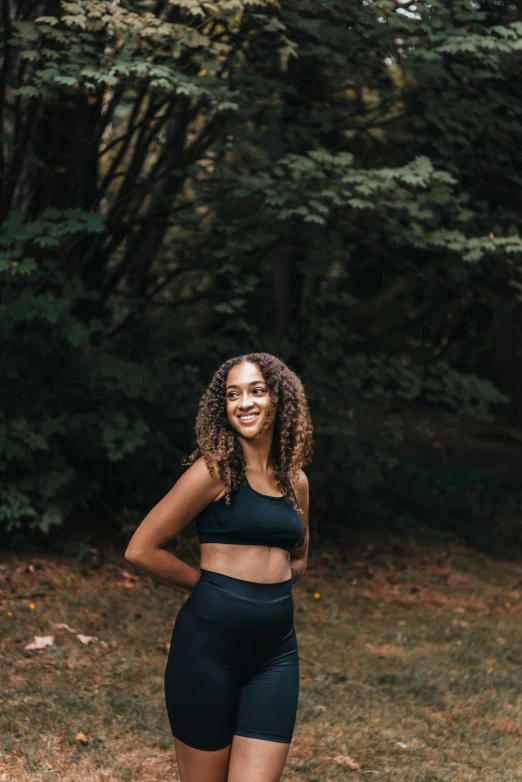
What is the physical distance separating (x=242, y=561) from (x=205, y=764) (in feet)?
2.11

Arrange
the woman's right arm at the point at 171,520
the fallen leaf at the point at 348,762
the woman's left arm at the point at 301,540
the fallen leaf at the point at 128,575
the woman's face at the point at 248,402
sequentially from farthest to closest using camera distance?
the fallen leaf at the point at 128,575 < the fallen leaf at the point at 348,762 < the woman's left arm at the point at 301,540 < the woman's face at the point at 248,402 < the woman's right arm at the point at 171,520

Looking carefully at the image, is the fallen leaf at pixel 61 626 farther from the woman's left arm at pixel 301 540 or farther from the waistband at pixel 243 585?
the waistband at pixel 243 585

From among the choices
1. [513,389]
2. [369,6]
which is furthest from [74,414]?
[513,389]

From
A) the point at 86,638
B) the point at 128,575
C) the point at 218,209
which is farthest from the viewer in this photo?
the point at 218,209

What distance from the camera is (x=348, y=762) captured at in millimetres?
4895

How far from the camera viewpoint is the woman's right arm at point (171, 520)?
117 inches

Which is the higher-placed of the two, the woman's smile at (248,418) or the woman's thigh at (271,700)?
the woman's smile at (248,418)

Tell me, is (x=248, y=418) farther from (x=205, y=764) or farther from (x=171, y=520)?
(x=205, y=764)

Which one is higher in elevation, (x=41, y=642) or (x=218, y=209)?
(x=218, y=209)

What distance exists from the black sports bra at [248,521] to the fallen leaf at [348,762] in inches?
91.4

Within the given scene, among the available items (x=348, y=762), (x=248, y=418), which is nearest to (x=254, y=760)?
(x=248, y=418)

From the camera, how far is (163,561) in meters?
3.10

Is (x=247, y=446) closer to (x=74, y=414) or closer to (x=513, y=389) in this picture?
(x=74, y=414)

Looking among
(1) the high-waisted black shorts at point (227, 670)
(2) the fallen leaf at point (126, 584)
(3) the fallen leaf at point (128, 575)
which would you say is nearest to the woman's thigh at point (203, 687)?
(1) the high-waisted black shorts at point (227, 670)
